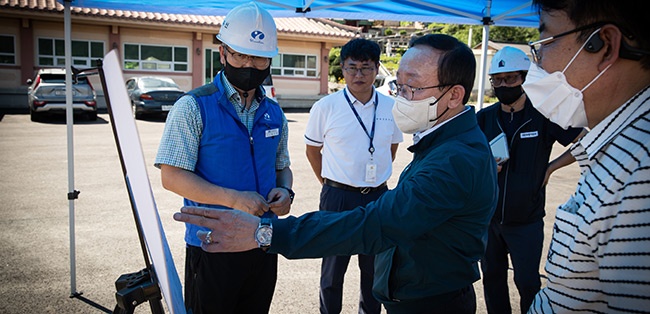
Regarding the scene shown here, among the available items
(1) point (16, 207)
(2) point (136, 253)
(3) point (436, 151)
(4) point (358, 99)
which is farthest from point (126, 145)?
(1) point (16, 207)

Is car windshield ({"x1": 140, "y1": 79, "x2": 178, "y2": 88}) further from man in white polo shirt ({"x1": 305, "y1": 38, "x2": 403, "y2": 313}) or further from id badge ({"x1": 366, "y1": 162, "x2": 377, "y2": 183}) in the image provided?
id badge ({"x1": 366, "y1": 162, "x2": 377, "y2": 183})

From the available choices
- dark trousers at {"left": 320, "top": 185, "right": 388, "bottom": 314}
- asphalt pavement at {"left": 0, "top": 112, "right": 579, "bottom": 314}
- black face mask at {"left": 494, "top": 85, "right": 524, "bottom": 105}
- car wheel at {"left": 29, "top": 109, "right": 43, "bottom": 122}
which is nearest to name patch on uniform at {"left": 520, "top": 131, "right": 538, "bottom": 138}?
black face mask at {"left": 494, "top": 85, "right": 524, "bottom": 105}

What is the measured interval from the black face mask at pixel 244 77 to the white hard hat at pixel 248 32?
0.11m

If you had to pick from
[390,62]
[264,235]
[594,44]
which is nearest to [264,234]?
[264,235]

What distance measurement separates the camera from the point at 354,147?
12.6 ft

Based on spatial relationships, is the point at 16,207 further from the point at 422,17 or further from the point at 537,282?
the point at 537,282

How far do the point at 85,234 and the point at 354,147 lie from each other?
3.62m

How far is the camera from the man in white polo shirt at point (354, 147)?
371cm

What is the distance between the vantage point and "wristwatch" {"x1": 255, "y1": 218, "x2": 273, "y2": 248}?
163 cm

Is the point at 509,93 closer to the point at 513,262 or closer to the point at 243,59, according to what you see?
the point at 513,262

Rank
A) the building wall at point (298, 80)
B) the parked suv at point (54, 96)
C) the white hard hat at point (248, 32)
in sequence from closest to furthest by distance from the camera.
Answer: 1. the white hard hat at point (248, 32)
2. the parked suv at point (54, 96)
3. the building wall at point (298, 80)

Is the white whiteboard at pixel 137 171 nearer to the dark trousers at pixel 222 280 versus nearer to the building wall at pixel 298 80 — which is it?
the dark trousers at pixel 222 280

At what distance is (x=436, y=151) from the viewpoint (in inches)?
74.6

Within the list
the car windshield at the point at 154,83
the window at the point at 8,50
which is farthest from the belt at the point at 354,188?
the window at the point at 8,50
